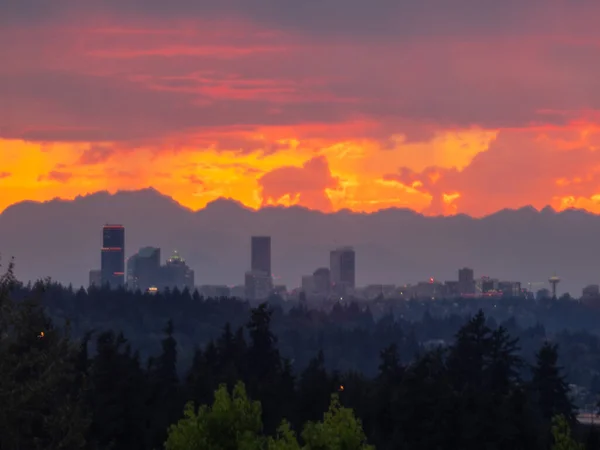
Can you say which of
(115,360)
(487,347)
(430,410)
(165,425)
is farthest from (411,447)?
(487,347)

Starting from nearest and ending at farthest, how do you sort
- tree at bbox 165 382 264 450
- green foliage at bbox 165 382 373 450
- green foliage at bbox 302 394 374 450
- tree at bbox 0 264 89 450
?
green foliage at bbox 302 394 374 450 → green foliage at bbox 165 382 373 450 → tree at bbox 165 382 264 450 → tree at bbox 0 264 89 450

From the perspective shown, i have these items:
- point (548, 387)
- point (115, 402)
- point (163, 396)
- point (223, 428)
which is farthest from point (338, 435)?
point (548, 387)

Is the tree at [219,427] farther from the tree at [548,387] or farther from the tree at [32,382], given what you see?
the tree at [548,387]

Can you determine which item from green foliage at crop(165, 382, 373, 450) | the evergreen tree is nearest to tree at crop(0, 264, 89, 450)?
green foliage at crop(165, 382, 373, 450)

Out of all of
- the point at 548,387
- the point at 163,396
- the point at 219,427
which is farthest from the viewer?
the point at 548,387

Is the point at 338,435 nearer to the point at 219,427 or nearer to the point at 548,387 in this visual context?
the point at 219,427

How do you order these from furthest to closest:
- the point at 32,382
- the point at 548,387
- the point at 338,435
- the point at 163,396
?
the point at 548,387 < the point at 163,396 < the point at 32,382 < the point at 338,435

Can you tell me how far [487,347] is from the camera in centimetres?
11956

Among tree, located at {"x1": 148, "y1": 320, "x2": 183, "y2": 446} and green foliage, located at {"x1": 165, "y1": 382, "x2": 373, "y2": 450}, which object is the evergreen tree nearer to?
tree, located at {"x1": 148, "y1": 320, "x2": 183, "y2": 446}

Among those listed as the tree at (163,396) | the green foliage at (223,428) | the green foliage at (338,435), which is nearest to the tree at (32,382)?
the green foliage at (223,428)

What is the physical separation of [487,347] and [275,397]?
771 inches

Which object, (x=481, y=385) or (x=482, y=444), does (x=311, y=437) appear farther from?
(x=481, y=385)

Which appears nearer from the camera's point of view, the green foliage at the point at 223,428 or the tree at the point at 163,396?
the green foliage at the point at 223,428

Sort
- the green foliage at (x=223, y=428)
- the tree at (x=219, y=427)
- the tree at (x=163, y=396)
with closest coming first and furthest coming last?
the green foliage at (x=223, y=428) < the tree at (x=219, y=427) < the tree at (x=163, y=396)
